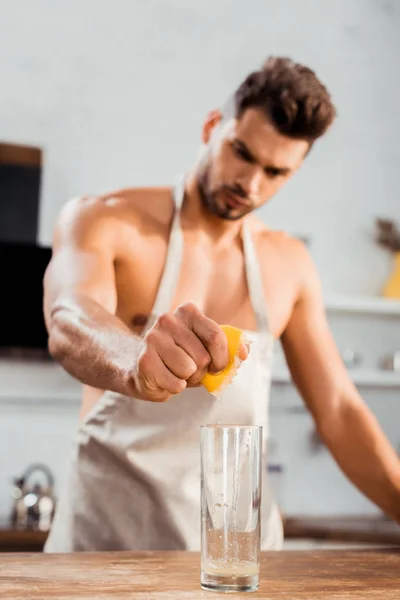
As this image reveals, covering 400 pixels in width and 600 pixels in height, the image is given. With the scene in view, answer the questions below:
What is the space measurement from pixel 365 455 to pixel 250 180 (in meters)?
0.59

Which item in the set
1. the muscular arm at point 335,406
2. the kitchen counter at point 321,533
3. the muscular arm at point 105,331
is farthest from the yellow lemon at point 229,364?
the kitchen counter at point 321,533

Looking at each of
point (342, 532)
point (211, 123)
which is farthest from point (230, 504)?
point (342, 532)

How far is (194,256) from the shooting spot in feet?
6.06

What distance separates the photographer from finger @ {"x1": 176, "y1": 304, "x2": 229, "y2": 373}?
87 centimetres

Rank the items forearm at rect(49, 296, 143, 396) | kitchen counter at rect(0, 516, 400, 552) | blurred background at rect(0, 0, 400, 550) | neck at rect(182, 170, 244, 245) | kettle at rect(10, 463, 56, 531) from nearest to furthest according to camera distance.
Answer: forearm at rect(49, 296, 143, 396) → neck at rect(182, 170, 244, 245) → kitchen counter at rect(0, 516, 400, 552) → kettle at rect(10, 463, 56, 531) → blurred background at rect(0, 0, 400, 550)

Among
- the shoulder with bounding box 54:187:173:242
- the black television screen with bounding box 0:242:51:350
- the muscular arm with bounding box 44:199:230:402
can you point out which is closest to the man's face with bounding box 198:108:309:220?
the shoulder with bounding box 54:187:173:242

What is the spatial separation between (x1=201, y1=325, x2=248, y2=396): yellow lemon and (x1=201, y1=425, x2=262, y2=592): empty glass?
0.15 ft

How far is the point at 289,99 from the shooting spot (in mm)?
1739

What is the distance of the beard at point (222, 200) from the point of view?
1761 millimetres

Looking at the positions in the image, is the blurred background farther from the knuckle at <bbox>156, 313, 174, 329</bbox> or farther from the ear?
the knuckle at <bbox>156, 313, 174, 329</bbox>

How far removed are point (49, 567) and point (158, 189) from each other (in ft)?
3.36

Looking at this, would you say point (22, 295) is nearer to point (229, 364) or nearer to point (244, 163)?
point (244, 163)

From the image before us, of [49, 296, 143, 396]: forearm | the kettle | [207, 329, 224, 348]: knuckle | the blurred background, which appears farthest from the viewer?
the blurred background

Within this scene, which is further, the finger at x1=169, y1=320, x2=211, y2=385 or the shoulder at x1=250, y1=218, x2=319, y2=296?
the shoulder at x1=250, y1=218, x2=319, y2=296
